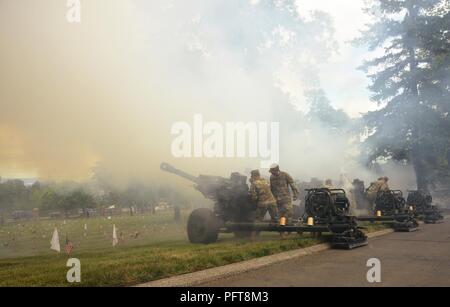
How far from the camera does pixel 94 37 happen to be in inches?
530

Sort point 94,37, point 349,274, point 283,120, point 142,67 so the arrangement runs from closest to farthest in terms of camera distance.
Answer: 1. point 349,274
2. point 94,37
3. point 142,67
4. point 283,120

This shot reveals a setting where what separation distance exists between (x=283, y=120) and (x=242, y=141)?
3.68m

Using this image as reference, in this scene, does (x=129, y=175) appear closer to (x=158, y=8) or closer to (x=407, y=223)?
(x=158, y=8)

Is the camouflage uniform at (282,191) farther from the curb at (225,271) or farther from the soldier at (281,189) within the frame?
the curb at (225,271)

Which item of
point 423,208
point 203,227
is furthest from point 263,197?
point 423,208

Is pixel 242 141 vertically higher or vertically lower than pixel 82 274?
higher

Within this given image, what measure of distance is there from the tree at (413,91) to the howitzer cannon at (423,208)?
6141 mm

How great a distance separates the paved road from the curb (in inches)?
5.0

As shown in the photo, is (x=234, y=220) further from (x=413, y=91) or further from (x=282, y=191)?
(x=413, y=91)

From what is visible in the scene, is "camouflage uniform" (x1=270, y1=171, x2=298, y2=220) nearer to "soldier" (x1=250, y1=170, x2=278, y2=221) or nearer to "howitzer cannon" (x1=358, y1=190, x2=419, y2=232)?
"soldier" (x1=250, y1=170, x2=278, y2=221)

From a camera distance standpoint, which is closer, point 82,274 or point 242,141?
point 82,274

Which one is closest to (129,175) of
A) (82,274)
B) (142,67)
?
(142,67)

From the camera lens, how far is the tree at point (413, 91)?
82.7 ft

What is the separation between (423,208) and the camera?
1930 cm
